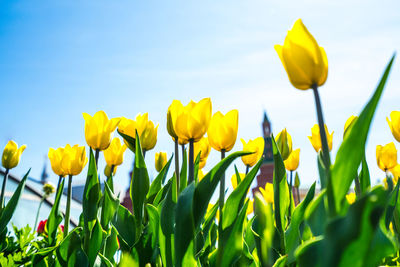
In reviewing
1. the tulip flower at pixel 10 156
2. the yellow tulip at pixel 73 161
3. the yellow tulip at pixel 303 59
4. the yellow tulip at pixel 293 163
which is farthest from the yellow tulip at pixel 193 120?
the tulip flower at pixel 10 156

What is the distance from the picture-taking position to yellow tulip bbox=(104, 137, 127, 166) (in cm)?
193

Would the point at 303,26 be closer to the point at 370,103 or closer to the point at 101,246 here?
the point at 370,103

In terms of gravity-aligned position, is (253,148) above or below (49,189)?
above

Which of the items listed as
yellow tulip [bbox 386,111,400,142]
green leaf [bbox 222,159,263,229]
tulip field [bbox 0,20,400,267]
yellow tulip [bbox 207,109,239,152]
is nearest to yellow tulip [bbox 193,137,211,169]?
tulip field [bbox 0,20,400,267]

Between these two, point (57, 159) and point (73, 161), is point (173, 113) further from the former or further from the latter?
point (57, 159)

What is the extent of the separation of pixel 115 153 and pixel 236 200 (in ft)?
3.71

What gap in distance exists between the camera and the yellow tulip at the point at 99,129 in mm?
1618

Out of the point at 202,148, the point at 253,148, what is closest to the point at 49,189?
the point at 202,148

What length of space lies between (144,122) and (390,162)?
1.49m

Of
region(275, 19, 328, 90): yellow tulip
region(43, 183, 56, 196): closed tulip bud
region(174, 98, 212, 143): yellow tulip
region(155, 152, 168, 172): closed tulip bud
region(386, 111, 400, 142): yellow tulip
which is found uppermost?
region(275, 19, 328, 90): yellow tulip

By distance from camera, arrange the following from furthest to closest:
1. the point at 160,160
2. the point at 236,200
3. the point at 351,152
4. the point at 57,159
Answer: the point at 160,160
the point at 57,159
the point at 236,200
the point at 351,152

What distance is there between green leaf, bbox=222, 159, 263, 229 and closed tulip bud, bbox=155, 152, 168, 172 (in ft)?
3.31

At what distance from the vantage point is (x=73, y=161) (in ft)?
5.87

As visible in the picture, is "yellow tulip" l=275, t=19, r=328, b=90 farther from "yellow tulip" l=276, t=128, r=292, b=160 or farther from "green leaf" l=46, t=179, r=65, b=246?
"green leaf" l=46, t=179, r=65, b=246
